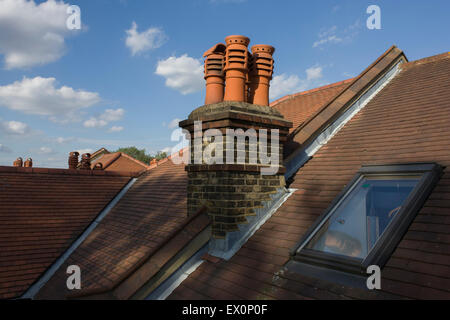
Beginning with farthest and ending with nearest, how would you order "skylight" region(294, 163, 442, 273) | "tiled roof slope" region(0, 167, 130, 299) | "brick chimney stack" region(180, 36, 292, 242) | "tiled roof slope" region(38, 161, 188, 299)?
1. "tiled roof slope" region(0, 167, 130, 299)
2. "tiled roof slope" region(38, 161, 188, 299)
3. "brick chimney stack" region(180, 36, 292, 242)
4. "skylight" region(294, 163, 442, 273)

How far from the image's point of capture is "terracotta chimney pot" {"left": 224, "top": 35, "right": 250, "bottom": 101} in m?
5.32

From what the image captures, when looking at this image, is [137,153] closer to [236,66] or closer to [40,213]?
[40,213]

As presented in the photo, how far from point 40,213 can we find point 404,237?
30.0 ft

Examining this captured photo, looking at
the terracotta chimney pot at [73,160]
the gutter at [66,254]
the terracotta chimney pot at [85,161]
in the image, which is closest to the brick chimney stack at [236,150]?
the gutter at [66,254]

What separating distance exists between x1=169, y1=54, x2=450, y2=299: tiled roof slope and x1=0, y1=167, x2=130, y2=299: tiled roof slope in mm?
5192

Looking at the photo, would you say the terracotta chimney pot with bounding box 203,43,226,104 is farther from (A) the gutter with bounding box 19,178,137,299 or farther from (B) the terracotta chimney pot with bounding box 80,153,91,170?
(B) the terracotta chimney pot with bounding box 80,153,91,170

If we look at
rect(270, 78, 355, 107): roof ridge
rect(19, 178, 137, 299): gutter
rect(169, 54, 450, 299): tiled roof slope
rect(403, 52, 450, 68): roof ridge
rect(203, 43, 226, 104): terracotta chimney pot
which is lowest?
rect(19, 178, 137, 299): gutter

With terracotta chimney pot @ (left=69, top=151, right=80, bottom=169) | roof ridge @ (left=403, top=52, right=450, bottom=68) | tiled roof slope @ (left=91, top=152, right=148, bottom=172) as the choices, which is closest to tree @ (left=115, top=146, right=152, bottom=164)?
tiled roof slope @ (left=91, top=152, right=148, bottom=172)

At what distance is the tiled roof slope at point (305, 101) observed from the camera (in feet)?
28.1

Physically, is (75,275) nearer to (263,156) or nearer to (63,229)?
(63,229)

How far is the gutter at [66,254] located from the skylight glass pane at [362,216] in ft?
21.3

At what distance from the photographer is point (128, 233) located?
7457 mm

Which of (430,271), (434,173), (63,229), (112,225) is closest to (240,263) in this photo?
(430,271)

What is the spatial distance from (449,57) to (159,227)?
26.6 feet
